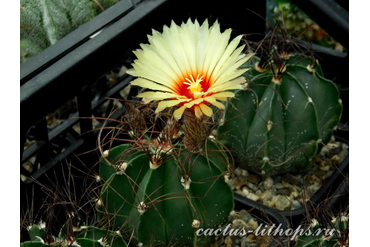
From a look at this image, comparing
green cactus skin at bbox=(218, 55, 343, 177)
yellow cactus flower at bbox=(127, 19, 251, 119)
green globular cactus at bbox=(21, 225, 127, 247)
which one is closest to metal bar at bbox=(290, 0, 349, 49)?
green cactus skin at bbox=(218, 55, 343, 177)

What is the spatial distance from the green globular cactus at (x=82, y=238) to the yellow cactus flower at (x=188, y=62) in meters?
0.19

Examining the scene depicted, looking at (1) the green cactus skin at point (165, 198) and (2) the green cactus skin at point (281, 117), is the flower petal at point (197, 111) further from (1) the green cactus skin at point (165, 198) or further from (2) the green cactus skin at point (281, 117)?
(2) the green cactus skin at point (281, 117)

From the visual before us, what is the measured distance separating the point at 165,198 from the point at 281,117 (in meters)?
0.26

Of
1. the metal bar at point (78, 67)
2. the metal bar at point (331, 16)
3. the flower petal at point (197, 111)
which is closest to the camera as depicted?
the flower petal at point (197, 111)

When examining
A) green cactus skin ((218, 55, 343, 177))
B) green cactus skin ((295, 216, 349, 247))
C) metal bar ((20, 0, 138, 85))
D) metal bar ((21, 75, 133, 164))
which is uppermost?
metal bar ((20, 0, 138, 85))

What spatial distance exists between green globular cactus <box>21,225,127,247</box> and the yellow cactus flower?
0.61ft

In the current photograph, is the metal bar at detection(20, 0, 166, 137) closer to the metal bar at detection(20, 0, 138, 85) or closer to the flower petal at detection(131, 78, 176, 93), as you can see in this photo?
the metal bar at detection(20, 0, 138, 85)

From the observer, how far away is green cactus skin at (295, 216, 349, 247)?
667mm

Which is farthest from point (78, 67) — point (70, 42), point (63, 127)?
point (63, 127)

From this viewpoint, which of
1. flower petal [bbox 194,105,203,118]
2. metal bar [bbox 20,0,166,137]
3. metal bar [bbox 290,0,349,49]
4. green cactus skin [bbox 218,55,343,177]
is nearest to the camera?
flower petal [bbox 194,105,203,118]

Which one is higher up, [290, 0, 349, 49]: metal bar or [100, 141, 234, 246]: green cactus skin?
[290, 0, 349, 49]: metal bar

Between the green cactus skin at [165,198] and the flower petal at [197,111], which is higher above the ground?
the flower petal at [197,111]

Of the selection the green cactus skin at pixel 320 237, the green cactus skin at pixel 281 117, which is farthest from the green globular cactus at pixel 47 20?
the green cactus skin at pixel 320 237

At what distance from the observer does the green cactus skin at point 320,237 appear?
0.67 metres
